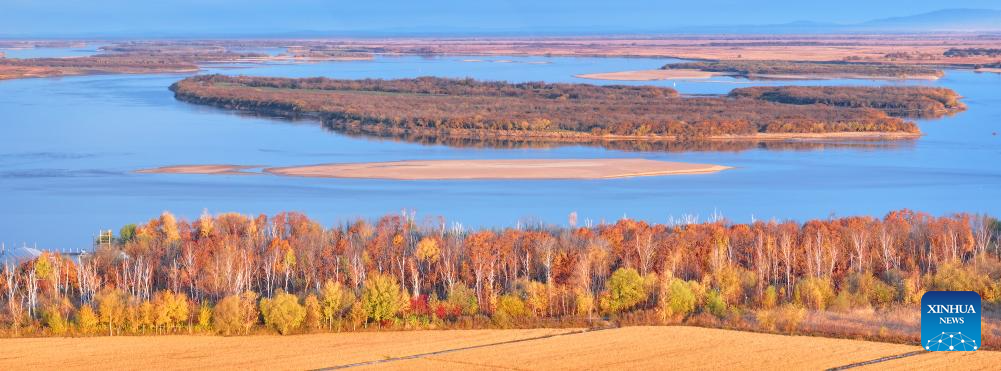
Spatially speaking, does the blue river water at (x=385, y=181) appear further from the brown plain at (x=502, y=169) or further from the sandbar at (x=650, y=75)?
the sandbar at (x=650, y=75)

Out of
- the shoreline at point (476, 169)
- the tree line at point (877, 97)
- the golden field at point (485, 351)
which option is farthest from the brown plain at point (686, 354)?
the tree line at point (877, 97)

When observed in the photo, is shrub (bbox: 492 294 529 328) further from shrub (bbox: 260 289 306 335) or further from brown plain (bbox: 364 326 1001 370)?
shrub (bbox: 260 289 306 335)

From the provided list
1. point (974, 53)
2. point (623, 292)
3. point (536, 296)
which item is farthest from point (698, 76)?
point (536, 296)

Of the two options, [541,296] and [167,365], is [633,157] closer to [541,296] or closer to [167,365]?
[541,296]

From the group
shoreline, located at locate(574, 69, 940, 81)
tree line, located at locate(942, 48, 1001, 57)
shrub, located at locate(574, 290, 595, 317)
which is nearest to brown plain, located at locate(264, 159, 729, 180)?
shrub, located at locate(574, 290, 595, 317)

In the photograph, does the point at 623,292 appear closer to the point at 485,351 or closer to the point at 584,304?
the point at 584,304

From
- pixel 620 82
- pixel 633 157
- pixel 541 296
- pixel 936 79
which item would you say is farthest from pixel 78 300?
pixel 936 79
